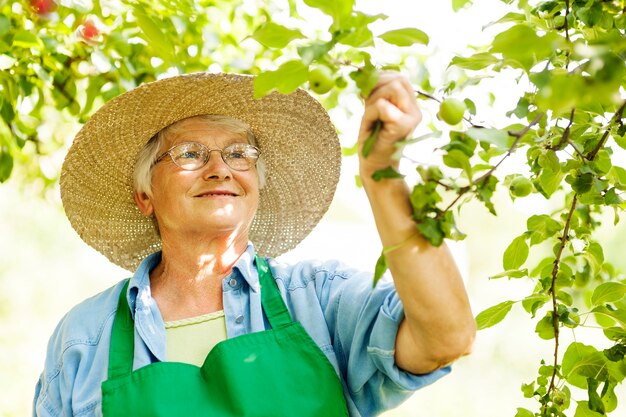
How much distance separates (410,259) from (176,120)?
0.97 m

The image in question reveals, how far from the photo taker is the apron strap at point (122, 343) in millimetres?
1764

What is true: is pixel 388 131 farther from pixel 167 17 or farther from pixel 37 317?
pixel 37 317

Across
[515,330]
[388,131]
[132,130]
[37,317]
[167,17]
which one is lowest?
[515,330]

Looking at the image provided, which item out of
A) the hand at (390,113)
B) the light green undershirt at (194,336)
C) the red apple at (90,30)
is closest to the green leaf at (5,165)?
the red apple at (90,30)

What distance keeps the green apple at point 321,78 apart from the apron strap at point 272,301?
0.81 metres

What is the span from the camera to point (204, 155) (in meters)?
1.95

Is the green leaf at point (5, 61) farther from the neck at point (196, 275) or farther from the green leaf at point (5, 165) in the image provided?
the neck at point (196, 275)

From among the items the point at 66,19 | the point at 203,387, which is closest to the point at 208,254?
the point at 203,387

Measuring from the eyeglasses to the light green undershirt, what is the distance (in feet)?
1.14

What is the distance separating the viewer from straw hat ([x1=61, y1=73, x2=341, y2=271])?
2.01 metres

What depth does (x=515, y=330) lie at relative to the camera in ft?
22.3

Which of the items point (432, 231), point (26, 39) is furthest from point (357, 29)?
point (26, 39)

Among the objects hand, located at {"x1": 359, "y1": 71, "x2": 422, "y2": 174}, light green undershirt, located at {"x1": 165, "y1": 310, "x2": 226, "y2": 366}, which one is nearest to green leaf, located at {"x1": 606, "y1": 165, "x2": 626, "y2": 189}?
hand, located at {"x1": 359, "y1": 71, "x2": 422, "y2": 174}

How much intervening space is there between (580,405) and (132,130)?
1224 millimetres
